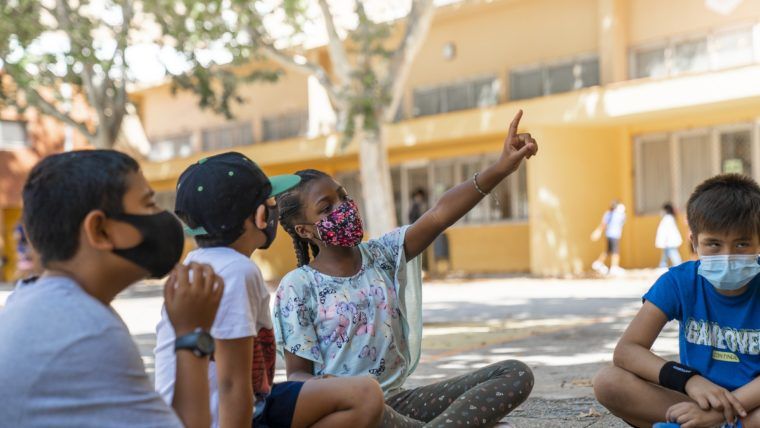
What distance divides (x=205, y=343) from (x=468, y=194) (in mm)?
1787

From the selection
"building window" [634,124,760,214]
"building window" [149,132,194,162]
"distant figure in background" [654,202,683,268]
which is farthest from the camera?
"building window" [149,132,194,162]

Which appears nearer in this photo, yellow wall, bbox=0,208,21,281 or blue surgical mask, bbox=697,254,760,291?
blue surgical mask, bbox=697,254,760,291

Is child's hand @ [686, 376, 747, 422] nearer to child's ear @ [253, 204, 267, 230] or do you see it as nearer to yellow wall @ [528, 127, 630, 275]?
child's ear @ [253, 204, 267, 230]

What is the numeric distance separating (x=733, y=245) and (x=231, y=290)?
1907 mm

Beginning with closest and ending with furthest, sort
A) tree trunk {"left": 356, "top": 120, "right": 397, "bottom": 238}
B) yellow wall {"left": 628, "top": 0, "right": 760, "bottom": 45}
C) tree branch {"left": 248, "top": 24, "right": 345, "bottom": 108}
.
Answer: tree branch {"left": 248, "top": 24, "right": 345, "bottom": 108} < tree trunk {"left": 356, "top": 120, "right": 397, "bottom": 238} < yellow wall {"left": 628, "top": 0, "right": 760, "bottom": 45}

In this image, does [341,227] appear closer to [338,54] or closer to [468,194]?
[468,194]

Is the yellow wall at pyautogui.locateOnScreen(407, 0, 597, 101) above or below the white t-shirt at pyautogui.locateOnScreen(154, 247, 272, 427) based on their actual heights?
above

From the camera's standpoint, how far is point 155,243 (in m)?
2.28

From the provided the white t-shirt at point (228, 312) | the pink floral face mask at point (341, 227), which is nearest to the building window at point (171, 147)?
the pink floral face mask at point (341, 227)

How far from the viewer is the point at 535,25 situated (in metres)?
21.1

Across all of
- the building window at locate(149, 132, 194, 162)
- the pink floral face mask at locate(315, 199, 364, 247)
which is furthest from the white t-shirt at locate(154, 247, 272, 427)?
the building window at locate(149, 132, 194, 162)

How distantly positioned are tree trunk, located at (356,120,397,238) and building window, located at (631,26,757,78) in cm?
561

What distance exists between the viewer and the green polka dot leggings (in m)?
3.45

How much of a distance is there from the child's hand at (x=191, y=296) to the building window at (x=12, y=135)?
97.6 feet
